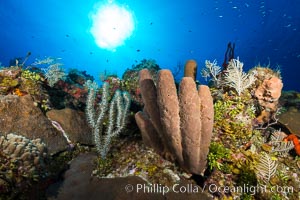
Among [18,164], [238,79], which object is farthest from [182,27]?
[18,164]

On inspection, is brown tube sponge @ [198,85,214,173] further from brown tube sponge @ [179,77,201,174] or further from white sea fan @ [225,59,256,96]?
white sea fan @ [225,59,256,96]

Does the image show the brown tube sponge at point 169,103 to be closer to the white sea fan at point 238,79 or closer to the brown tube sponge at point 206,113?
the brown tube sponge at point 206,113

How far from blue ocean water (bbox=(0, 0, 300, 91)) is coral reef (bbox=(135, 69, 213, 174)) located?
47172mm

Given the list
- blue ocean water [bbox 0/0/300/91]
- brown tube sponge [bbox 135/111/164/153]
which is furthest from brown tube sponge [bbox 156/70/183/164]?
blue ocean water [bbox 0/0/300/91]

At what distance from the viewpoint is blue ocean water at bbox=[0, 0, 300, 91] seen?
58938mm

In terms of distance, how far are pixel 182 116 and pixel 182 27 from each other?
88700 millimetres

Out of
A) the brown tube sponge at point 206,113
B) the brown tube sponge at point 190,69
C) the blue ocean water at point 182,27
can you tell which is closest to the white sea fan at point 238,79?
the brown tube sponge at point 190,69

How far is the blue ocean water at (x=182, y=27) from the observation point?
58.9 meters

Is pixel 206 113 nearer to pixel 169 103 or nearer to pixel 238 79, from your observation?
pixel 169 103

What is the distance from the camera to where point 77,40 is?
9962 centimetres

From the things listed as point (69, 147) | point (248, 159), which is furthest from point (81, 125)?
point (248, 159)

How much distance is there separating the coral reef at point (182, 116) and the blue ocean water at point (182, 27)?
4717 centimetres

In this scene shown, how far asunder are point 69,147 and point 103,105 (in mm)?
1947

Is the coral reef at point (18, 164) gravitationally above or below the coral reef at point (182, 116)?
below
